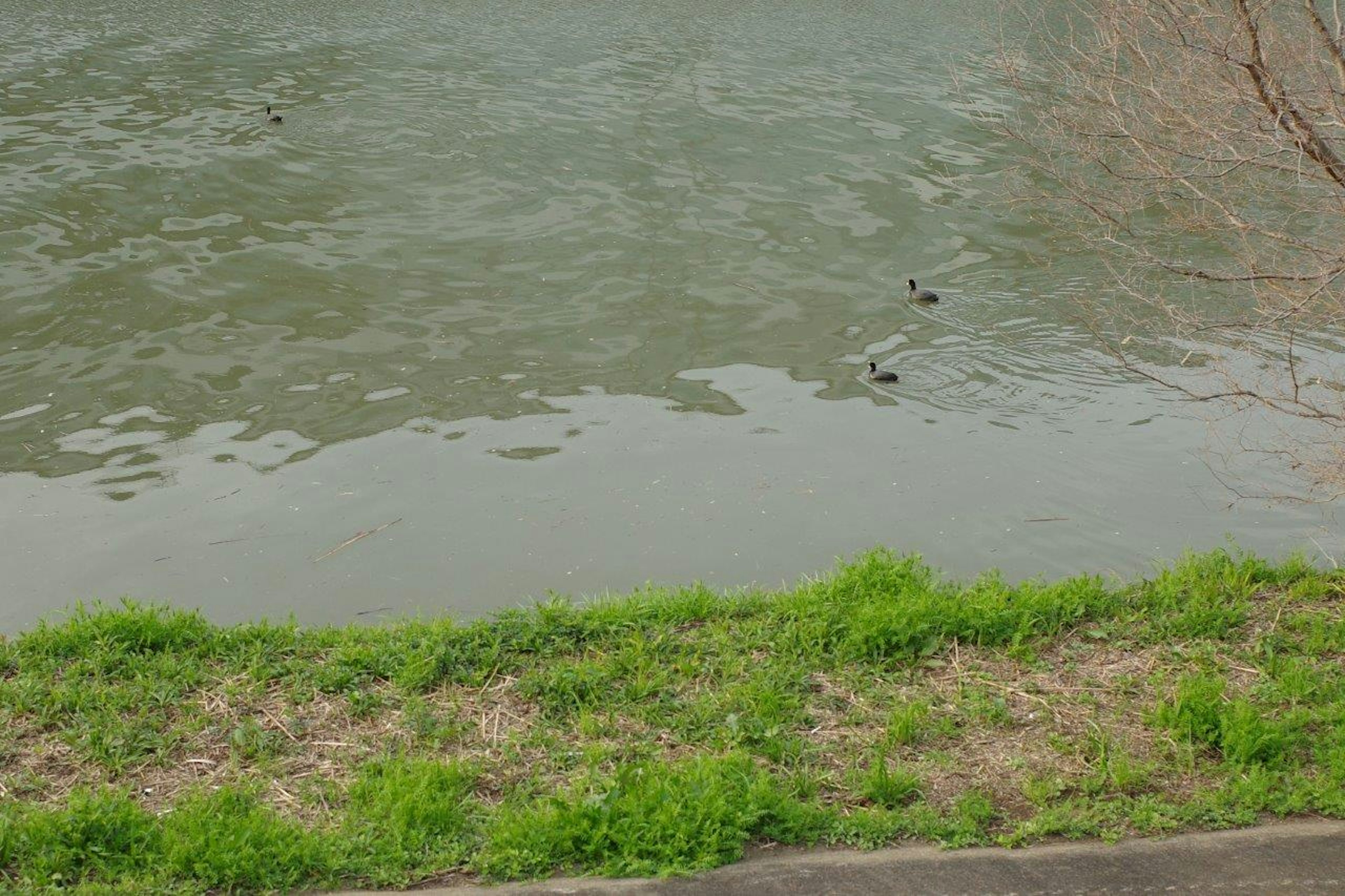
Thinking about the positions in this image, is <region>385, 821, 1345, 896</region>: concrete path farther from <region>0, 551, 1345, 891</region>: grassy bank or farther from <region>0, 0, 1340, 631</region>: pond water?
<region>0, 0, 1340, 631</region>: pond water

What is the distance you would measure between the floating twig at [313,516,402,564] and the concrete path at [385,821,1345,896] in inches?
142

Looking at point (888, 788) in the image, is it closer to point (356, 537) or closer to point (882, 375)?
point (356, 537)

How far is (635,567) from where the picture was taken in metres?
7.76

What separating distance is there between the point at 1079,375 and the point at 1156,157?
429 centimetres

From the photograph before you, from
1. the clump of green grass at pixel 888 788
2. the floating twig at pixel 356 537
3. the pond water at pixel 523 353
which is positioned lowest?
the floating twig at pixel 356 537

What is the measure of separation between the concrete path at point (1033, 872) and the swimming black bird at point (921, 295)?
7969 mm

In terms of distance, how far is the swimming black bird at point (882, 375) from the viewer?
1059cm

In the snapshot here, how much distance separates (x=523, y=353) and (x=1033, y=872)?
7.01 metres

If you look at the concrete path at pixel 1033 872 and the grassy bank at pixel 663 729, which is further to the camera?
the grassy bank at pixel 663 729

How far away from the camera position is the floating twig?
7773 mm

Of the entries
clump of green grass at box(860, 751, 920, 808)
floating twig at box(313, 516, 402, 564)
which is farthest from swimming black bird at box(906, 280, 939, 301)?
clump of green grass at box(860, 751, 920, 808)

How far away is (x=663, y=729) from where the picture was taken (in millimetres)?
5535

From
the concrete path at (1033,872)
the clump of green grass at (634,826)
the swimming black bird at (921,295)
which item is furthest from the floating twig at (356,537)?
the swimming black bird at (921,295)

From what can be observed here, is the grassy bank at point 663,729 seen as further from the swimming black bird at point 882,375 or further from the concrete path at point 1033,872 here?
the swimming black bird at point 882,375
